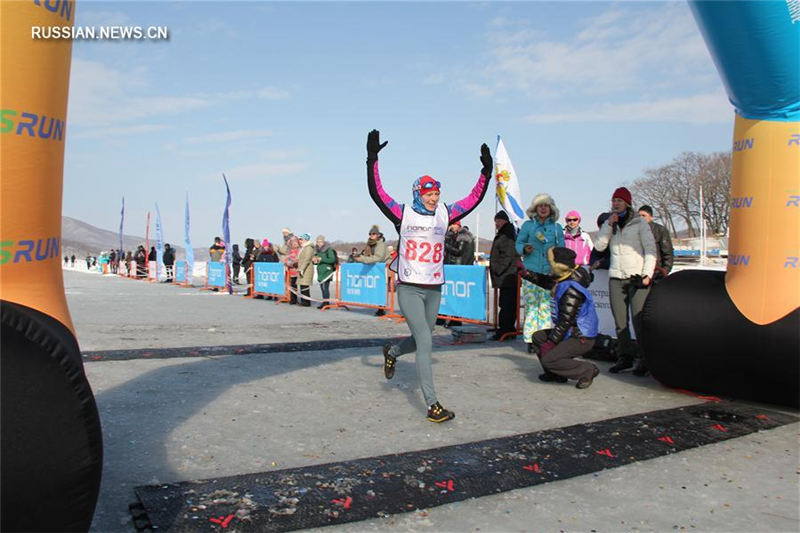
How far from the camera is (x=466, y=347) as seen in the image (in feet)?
29.5

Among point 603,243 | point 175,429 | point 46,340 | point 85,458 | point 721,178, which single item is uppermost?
point 721,178

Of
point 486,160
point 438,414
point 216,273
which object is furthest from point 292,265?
point 438,414

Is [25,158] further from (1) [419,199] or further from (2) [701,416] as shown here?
(2) [701,416]

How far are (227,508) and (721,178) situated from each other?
2232 inches

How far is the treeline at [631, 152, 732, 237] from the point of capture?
52.2 m

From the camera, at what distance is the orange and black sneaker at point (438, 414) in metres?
4.81

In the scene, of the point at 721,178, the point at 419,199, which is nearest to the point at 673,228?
the point at 721,178

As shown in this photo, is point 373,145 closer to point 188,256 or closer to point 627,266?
point 627,266

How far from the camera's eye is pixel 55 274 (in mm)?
2781

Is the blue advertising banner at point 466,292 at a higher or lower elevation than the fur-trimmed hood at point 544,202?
lower

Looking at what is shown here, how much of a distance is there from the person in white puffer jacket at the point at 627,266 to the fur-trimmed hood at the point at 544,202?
1.11 metres

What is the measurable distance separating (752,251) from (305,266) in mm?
12271

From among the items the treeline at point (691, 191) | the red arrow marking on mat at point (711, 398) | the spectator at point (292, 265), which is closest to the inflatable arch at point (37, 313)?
the red arrow marking on mat at point (711, 398)

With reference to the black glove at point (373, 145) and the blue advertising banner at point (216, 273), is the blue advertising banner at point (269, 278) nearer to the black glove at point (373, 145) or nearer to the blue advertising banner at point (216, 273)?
the blue advertising banner at point (216, 273)
